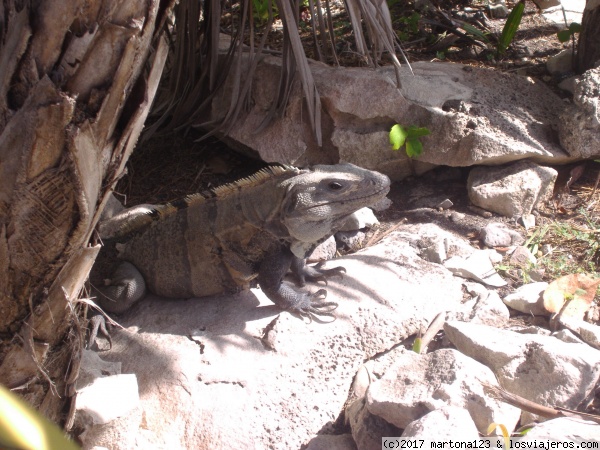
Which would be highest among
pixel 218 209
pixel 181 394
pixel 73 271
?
pixel 73 271

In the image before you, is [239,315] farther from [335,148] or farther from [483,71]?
[483,71]

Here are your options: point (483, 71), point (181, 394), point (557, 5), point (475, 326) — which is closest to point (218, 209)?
point (181, 394)

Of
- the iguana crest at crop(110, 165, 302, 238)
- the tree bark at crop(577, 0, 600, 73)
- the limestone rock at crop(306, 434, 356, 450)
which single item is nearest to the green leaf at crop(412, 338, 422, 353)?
the limestone rock at crop(306, 434, 356, 450)

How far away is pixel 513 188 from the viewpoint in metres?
4.30

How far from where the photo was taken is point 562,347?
261 centimetres

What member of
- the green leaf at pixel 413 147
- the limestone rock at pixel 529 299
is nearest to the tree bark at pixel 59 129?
the limestone rock at pixel 529 299

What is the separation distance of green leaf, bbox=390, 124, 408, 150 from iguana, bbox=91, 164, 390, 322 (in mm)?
1064

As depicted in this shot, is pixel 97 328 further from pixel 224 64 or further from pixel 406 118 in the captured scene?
pixel 406 118

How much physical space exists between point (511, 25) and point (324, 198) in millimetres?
3367

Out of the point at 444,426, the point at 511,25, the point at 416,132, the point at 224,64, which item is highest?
the point at 511,25

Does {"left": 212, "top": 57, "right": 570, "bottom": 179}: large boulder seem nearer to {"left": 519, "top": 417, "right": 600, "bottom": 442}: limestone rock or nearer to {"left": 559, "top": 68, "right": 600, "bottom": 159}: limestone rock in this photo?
{"left": 559, "top": 68, "right": 600, "bottom": 159}: limestone rock

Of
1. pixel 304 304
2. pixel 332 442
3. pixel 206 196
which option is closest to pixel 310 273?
pixel 304 304

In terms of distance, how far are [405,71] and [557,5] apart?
2.90 metres

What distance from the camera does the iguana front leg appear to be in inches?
128
